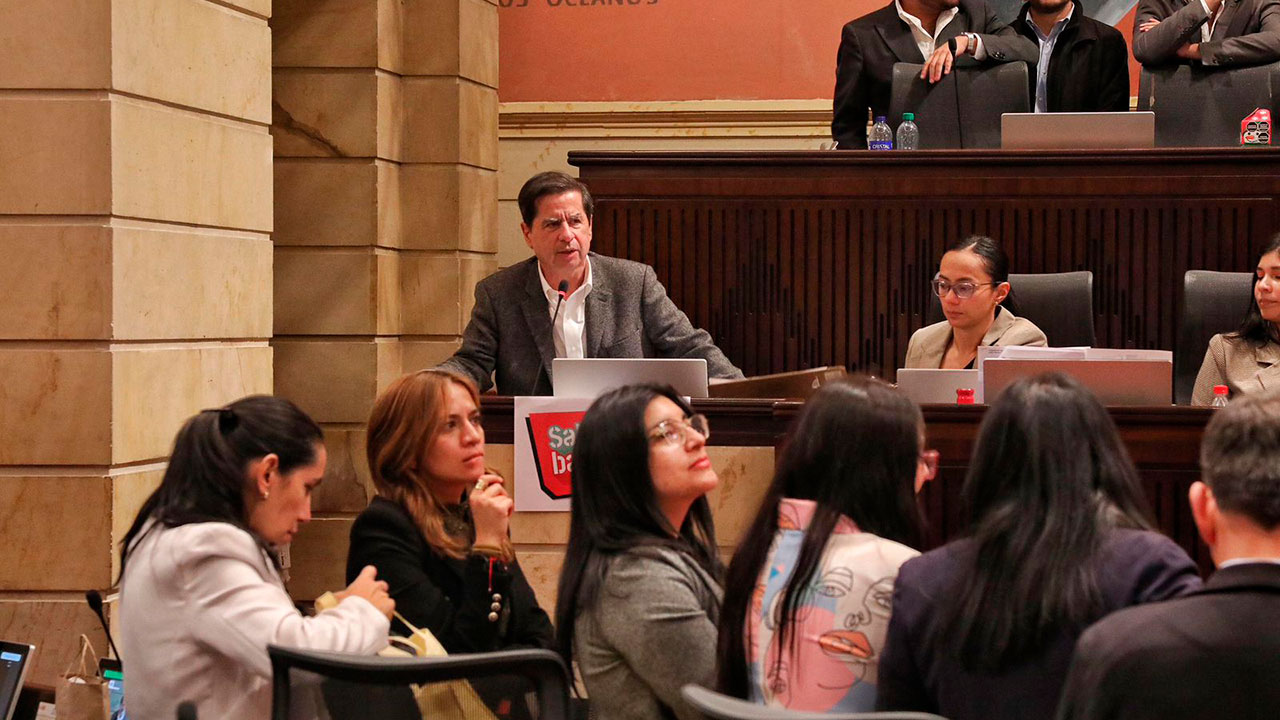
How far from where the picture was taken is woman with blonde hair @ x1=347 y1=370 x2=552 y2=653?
243cm

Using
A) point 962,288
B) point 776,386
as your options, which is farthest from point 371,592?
point 962,288

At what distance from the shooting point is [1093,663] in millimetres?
1529

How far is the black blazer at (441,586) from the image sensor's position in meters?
2.41

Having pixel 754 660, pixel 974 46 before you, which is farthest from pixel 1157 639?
pixel 974 46

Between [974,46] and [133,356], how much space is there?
134 inches

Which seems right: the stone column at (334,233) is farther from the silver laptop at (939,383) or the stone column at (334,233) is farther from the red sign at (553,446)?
the silver laptop at (939,383)

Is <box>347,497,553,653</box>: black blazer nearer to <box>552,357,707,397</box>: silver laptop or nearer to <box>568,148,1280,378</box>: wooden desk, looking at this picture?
<box>552,357,707,397</box>: silver laptop

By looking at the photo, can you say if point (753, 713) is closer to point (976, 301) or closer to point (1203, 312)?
point (976, 301)

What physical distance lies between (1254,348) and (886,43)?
2383mm

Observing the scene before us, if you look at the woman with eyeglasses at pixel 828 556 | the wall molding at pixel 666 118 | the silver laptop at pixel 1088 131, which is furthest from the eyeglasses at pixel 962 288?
the wall molding at pixel 666 118

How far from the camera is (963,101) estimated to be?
222 inches

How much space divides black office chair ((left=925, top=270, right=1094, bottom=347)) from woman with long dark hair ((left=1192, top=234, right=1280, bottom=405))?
16.3 inches

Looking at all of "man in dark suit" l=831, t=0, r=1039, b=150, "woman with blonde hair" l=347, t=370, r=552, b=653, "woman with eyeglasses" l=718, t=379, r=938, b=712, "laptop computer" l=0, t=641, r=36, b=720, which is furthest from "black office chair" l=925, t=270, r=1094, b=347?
"laptop computer" l=0, t=641, r=36, b=720

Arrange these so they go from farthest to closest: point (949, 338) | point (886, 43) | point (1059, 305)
Answer: point (886, 43)
point (1059, 305)
point (949, 338)
